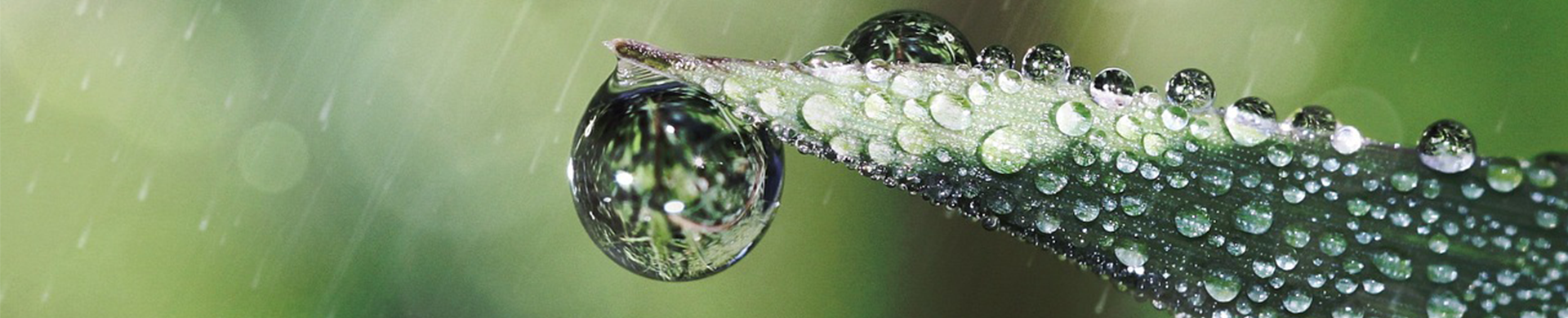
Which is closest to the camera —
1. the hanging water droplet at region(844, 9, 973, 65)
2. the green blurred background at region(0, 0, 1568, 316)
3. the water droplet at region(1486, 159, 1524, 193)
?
the water droplet at region(1486, 159, 1524, 193)

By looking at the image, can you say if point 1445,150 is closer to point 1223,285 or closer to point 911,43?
point 1223,285

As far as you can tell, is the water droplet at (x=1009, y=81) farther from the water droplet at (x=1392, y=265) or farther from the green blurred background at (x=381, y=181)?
the green blurred background at (x=381, y=181)

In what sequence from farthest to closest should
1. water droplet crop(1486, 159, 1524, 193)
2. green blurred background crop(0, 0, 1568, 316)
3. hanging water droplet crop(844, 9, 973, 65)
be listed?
green blurred background crop(0, 0, 1568, 316), hanging water droplet crop(844, 9, 973, 65), water droplet crop(1486, 159, 1524, 193)

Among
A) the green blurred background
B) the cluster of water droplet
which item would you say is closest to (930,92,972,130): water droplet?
the cluster of water droplet

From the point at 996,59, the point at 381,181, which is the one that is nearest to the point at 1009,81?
the point at 996,59

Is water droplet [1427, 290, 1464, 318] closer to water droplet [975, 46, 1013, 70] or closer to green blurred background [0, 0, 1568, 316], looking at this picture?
water droplet [975, 46, 1013, 70]

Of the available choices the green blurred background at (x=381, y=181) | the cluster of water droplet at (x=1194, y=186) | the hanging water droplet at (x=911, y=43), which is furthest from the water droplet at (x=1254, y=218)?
the green blurred background at (x=381, y=181)

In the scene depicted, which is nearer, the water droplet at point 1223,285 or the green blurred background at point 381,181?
the water droplet at point 1223,285

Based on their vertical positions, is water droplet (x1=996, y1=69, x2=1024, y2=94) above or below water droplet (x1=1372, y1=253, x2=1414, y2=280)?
above

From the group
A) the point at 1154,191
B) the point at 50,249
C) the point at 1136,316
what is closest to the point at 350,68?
the point at 50,249
